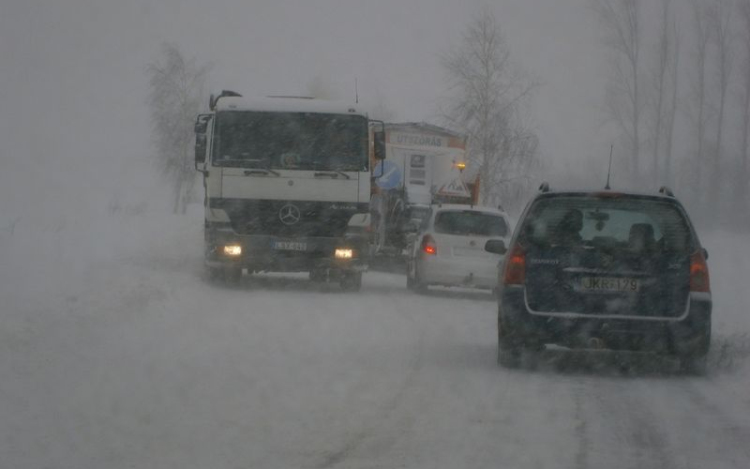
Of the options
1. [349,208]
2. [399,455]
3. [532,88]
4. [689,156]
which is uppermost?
[532,88]

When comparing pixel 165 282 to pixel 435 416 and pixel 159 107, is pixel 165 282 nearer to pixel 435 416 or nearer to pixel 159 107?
pixel 435 416

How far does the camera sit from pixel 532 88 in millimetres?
54688

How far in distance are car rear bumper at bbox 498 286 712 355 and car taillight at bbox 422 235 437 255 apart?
32.6ft

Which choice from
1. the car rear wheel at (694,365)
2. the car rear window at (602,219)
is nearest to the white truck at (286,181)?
the car rear window at (602,219)

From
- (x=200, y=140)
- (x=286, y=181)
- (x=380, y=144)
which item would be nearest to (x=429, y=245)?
(x=380, y=144)

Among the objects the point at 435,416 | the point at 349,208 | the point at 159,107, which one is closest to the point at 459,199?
the point at 349,208

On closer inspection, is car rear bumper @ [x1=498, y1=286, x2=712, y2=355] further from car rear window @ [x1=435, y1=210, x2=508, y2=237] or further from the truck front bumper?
car rear window @ [x1=435, y1=210, x2=508, y2=237]

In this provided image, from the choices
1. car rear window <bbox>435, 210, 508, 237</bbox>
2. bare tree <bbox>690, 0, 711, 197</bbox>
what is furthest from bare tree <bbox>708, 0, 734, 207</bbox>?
car rear window <bbox>435, 210, 508, 237</bbox>

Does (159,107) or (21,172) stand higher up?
(159,107)

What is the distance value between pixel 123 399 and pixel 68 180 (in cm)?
6994

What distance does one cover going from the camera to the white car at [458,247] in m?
19.8

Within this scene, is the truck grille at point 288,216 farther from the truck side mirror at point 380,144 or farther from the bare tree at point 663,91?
the bare tree at point 663,91

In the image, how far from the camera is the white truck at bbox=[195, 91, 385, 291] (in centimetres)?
1867

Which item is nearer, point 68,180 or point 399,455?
point 399,455
